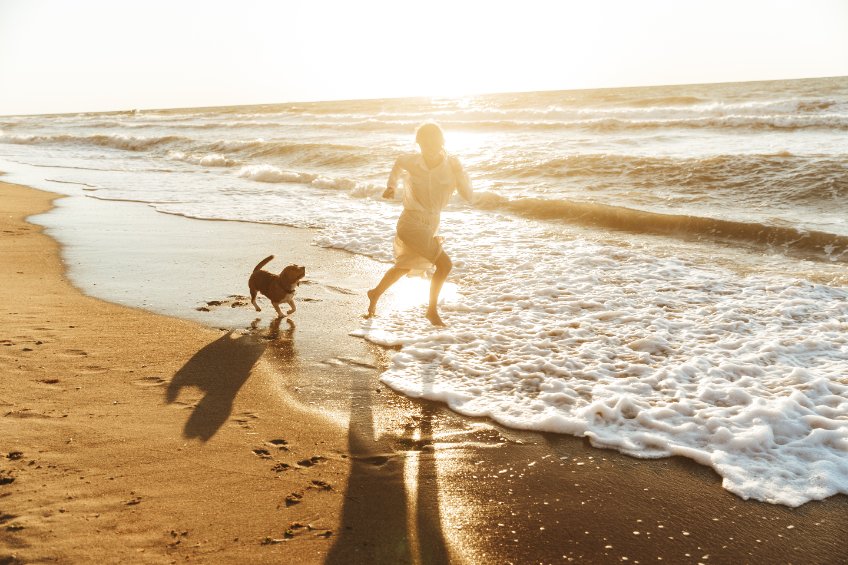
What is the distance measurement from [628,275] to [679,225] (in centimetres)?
348

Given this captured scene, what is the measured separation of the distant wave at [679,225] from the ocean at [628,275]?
4 cm

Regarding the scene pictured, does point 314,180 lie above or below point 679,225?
above

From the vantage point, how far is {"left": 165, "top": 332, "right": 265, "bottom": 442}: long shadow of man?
4.00 m

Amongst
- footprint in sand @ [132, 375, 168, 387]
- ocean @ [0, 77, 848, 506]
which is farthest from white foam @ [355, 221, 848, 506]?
footprint in sand @ [132, 375, 168, 387]

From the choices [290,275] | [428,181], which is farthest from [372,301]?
[428,181]

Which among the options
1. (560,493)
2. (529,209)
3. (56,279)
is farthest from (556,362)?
(529,209)

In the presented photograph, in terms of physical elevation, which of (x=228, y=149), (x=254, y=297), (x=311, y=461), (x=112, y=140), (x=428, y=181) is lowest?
(x=311, y=461)

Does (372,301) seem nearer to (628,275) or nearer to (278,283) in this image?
(278,283)

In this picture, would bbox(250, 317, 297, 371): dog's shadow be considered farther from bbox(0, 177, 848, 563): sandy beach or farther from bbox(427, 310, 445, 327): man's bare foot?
bbox(427, 310, 445, 327): man's bare foot

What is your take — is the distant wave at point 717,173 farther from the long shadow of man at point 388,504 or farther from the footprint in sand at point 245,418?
the footprint in sand at point 245,418

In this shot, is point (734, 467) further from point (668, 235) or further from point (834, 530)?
point (668, 235)

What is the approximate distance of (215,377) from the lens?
4.75 meters

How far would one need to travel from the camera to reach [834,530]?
316cm

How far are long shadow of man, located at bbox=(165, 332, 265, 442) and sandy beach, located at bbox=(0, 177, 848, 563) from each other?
17mm
